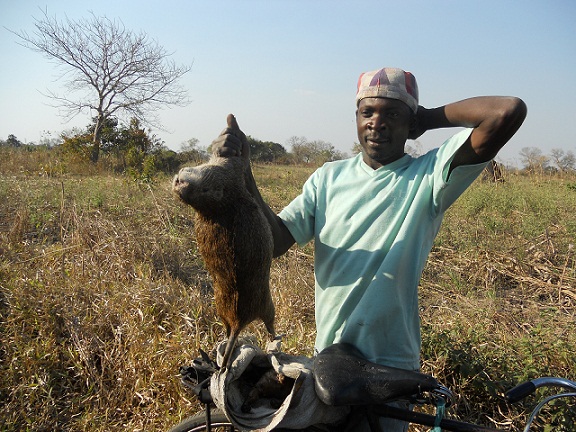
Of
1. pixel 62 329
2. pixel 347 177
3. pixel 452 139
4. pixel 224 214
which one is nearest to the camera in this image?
pixel 224 214

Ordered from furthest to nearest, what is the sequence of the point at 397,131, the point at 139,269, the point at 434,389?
the point at 139,269
the point at 397,131
the point at 434,389

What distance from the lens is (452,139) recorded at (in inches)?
64.5

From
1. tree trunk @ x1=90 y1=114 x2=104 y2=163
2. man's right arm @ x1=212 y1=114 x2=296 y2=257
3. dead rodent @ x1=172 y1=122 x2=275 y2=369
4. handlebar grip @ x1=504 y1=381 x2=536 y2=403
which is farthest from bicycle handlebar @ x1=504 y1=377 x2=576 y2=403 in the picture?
tree trunk @ x1=90 y1=114 x2=104 y2=163

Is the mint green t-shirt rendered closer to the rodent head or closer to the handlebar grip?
the handlebar grip

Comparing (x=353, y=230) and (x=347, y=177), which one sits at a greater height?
(x=347, y=177)

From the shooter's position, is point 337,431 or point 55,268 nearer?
point 337,431

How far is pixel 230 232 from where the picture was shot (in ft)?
4.53

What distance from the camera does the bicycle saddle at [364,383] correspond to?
1490 mm

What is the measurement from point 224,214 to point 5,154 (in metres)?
13.0

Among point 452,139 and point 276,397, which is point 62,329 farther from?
point 452,139

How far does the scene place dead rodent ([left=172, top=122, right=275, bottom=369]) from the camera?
1326mm

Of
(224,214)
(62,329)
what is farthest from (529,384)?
(62,329)

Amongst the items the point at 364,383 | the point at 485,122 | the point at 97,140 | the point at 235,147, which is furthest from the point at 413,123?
the point at 97,140

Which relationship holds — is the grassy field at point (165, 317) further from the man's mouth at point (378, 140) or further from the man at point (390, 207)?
the man's mouth at point (378, 140)
